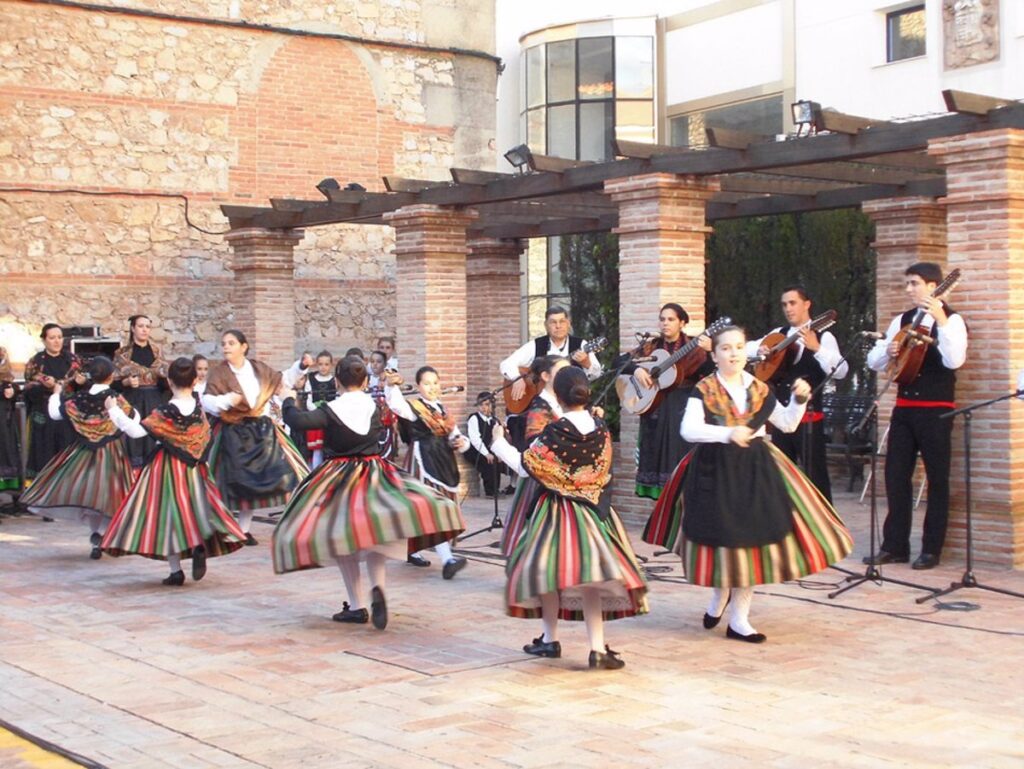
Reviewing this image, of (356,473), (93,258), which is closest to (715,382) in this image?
(356,473)

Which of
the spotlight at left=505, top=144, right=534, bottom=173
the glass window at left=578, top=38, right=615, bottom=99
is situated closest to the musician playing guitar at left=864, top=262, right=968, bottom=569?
the spotlight at left=505, top=144, right=534, bottom=173

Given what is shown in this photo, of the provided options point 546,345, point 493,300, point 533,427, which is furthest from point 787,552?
point 493,300

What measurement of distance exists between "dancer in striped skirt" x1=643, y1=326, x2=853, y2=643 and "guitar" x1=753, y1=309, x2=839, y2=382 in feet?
7.18

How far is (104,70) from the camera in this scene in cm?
1858

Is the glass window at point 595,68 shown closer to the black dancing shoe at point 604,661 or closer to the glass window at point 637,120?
the glass window at point 637,120

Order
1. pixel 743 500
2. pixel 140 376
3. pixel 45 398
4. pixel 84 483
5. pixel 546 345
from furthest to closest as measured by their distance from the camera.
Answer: pixel 45 398 < pixel 140 376 < pixel 546 345 < pixel 84 483 < pixel 743 500

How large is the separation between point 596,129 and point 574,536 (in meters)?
21.8

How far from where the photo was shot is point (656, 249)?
40.8 ft

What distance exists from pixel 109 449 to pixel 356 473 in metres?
4.20

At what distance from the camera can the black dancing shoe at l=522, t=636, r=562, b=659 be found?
24.4 feet

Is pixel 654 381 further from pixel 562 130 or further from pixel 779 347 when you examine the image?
pixel 562 130

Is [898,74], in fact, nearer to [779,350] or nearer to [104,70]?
[104,70]

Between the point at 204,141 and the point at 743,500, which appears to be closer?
the point at 743,500

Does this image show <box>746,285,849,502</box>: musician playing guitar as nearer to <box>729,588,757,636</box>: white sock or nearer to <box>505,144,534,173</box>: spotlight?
<box>729,588,757,636</box>: white sock
